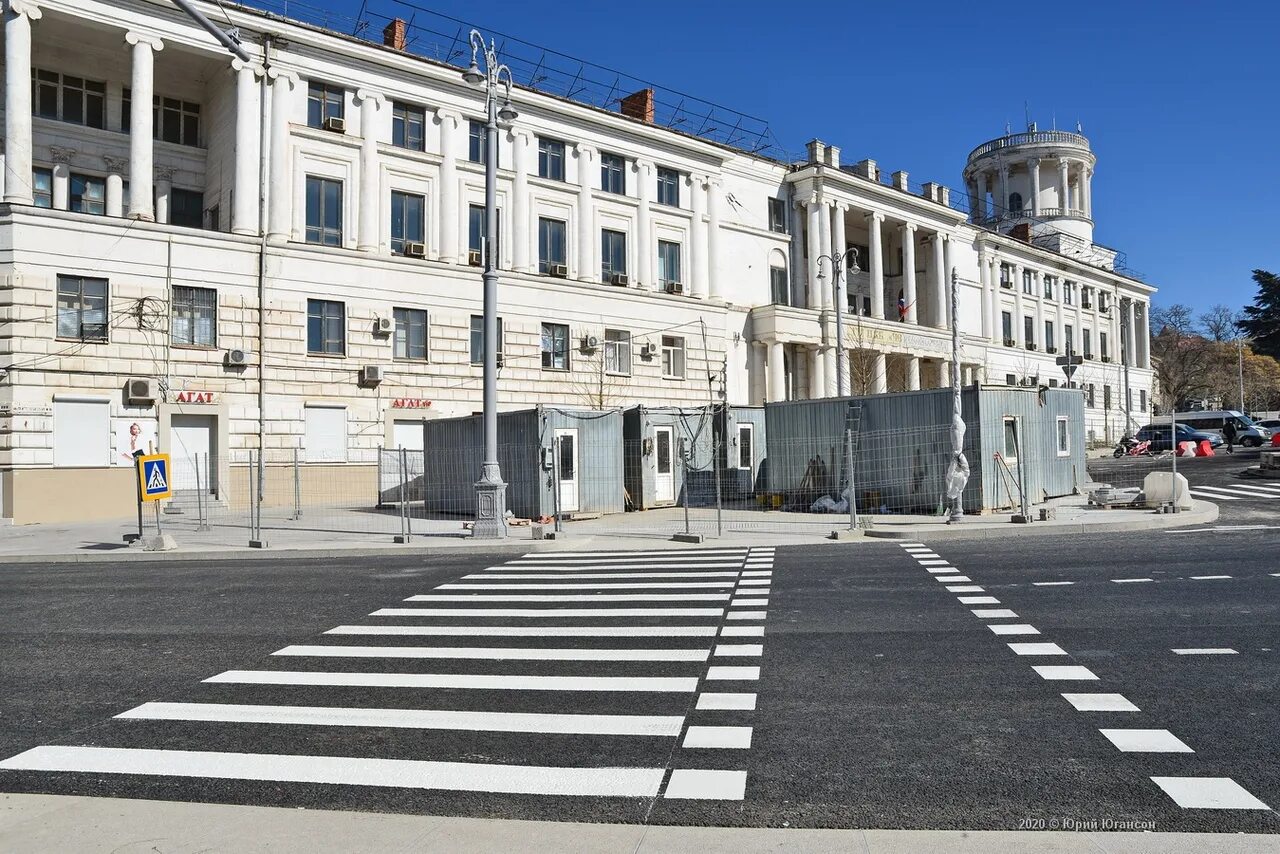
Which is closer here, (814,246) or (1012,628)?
(1012,628)

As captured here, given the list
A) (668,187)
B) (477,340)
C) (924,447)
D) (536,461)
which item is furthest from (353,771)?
(668,187)

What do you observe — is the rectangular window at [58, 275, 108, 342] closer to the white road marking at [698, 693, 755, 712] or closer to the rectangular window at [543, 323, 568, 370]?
the rectangular window at [543, 323, 568, 370]

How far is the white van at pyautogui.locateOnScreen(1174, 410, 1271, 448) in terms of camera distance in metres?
57.7

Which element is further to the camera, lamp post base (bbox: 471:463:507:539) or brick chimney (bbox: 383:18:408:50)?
brick chimney (bbox: 383:18:408:50)

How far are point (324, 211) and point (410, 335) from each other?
18.3ft

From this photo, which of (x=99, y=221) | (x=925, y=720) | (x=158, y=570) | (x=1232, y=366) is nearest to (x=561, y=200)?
(x=99, y=221)

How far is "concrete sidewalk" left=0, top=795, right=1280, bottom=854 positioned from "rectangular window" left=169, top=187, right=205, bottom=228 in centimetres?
3497

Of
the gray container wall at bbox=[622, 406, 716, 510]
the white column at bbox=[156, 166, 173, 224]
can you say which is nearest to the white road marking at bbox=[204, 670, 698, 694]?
the gray container wall at bbox=[622, 406, 716, 510]

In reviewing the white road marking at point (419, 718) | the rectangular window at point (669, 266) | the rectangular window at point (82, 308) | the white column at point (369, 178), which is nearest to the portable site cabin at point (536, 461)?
the white column at point (369, 178)

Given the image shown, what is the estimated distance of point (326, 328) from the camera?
1345 inches

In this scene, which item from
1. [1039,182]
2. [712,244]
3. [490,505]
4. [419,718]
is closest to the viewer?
[419,718]

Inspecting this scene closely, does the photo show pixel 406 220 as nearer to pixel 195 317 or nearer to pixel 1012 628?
pixel 195 317

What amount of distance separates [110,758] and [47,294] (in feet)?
91.1

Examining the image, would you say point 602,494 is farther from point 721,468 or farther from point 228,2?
point 228,2
